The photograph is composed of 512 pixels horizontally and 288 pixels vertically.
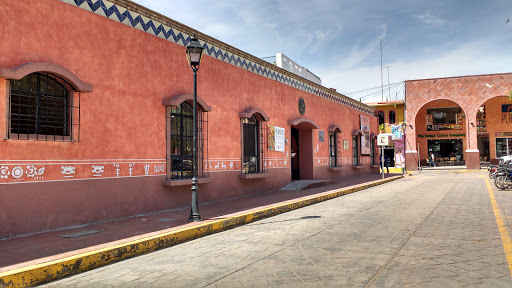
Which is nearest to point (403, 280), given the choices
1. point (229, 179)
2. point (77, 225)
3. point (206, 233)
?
point (206, 233)

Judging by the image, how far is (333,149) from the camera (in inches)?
840

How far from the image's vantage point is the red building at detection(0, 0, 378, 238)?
22.7ft

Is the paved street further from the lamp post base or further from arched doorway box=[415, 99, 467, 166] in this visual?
arched doorway box=[415, 99, 467, 166]

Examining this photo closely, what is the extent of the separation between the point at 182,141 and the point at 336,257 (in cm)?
638

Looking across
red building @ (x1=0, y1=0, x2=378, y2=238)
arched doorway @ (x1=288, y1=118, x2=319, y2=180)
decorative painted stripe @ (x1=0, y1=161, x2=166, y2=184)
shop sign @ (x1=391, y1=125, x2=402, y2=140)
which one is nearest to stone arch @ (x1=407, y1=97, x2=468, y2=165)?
shop sign @ (x1=391, y1=125, x2=402, y2=140)

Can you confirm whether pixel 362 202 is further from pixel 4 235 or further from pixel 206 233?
pixel 4 235

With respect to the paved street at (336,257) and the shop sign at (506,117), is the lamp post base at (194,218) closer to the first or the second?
the paved street at (336,257)

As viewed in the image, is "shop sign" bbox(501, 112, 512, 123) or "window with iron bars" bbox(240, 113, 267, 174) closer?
"window with iron bars" bbox(240, 113, 267, 174)

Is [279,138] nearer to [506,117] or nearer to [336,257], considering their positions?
[336,257]

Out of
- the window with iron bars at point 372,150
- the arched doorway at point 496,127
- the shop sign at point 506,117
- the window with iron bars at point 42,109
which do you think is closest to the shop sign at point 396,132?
the arched doorway at point 496,127

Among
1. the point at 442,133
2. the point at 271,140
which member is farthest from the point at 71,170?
the point at 442,133

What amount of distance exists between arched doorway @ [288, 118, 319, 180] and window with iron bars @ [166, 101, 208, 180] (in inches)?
302

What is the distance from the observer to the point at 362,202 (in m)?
12.1

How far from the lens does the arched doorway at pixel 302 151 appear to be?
18.4 meters
